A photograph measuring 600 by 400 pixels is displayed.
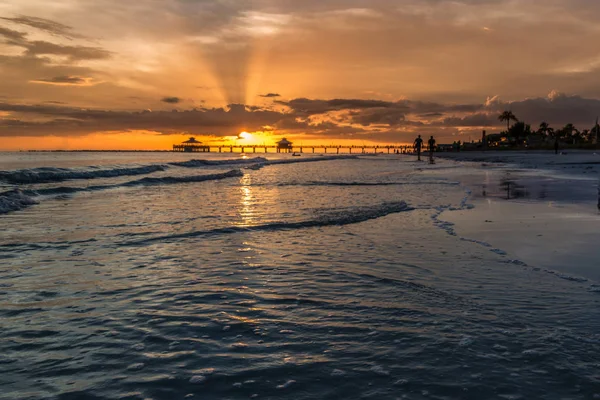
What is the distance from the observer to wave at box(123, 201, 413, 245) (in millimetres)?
11107

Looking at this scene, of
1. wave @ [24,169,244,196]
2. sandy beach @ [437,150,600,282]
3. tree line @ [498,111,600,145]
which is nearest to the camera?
sandy beach @ [437,150,600,282]

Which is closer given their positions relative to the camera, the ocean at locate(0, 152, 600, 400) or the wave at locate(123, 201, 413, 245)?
the ocean at locate(0, 152, 600, 400)

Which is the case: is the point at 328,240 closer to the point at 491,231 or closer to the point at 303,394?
the point at 491,231

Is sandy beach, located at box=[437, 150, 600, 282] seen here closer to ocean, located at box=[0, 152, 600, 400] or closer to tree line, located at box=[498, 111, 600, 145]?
ocean, located at box=[0, 152, 600, 400]

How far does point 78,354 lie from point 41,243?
6893 mm

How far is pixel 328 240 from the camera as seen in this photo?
10359 mm

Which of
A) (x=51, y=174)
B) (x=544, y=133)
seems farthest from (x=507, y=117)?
(x=51, y=174)

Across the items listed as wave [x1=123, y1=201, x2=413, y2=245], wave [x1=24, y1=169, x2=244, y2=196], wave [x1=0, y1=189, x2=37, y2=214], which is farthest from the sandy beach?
wave [x1=24, y1=169, x2=244, y2=196]

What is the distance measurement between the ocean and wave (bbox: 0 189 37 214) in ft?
18.1

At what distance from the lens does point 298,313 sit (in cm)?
546

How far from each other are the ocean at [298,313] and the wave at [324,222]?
0.15 m

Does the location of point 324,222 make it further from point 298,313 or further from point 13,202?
point 13,202

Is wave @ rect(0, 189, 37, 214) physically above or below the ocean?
above

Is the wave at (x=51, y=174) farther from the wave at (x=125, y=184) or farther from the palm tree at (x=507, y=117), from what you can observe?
the palm tree at (x=507, y=117)
